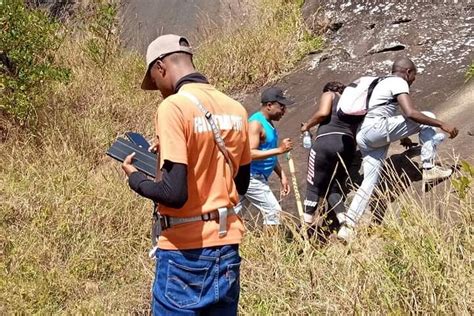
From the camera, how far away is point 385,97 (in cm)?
606

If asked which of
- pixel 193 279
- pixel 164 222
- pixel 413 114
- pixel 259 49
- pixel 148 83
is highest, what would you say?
pixel 148 83

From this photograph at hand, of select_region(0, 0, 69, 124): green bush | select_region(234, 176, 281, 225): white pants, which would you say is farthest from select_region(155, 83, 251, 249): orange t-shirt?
select_region(0, 0, 69, 124): green bush

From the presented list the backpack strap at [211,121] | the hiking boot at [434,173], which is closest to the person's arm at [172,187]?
Answer: the backpack strap at [211,121]

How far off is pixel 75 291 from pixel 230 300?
2.37m

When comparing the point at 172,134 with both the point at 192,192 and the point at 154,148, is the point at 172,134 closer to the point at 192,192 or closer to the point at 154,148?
the point at 192,192

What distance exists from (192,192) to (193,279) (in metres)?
0.40

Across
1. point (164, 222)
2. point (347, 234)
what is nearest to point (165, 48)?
point (164, 222)

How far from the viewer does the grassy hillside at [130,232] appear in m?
3.96

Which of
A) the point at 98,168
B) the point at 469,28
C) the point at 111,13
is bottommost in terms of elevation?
the point at 469,28

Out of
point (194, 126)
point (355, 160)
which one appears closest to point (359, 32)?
point (355, 160)

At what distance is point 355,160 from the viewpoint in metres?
7.13

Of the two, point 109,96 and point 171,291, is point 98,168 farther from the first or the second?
point 171,291

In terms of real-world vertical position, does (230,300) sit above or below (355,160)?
above

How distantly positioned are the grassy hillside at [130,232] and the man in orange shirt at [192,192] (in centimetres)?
99
